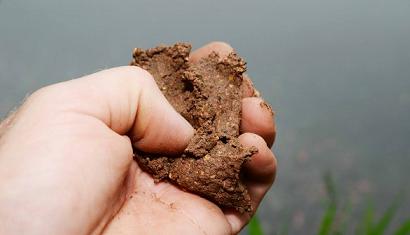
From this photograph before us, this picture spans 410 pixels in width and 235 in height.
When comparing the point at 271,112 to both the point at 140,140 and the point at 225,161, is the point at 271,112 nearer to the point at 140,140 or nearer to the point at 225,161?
the point at 225,161

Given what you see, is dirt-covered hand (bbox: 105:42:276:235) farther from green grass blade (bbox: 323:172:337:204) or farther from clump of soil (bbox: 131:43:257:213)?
green grass blade (bbox: 323:172:337:204)

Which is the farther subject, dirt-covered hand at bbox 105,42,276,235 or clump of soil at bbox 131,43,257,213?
clump of soil at bbox 131,43,257,213

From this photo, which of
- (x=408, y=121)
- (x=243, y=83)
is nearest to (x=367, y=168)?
(x=408, y=121)

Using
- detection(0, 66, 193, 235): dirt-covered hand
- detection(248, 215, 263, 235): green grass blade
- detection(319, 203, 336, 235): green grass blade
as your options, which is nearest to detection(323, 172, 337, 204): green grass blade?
detection(319, 203, 336, 235): green grass blade

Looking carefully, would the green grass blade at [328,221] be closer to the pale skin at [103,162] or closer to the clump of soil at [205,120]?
the pale skin at [103,162]

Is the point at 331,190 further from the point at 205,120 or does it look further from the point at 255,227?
the point at 205,120
